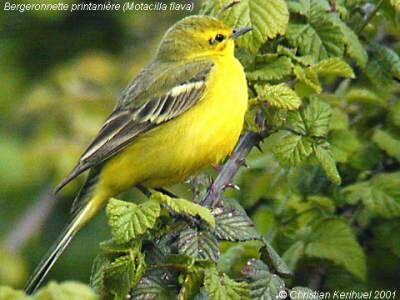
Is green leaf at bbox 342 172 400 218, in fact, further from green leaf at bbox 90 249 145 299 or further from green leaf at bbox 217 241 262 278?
green leaf at bbox 90 249 145 299

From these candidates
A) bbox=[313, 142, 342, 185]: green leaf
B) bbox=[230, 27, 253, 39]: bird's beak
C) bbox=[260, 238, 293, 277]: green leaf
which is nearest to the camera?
bbox=[260, 238, 293, 277]: green leaf

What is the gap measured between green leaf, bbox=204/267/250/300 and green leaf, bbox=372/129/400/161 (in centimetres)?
128

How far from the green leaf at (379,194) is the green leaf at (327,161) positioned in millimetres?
470

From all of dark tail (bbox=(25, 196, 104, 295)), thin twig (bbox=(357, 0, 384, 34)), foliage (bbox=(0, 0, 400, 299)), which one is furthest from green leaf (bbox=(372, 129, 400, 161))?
dark tail (bbox=(25, 196, 104, 295))

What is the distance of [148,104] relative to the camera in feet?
14.7

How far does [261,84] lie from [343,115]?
0.62m

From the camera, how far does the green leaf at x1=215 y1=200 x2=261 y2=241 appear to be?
3641 mm

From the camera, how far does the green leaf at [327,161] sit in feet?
13.1

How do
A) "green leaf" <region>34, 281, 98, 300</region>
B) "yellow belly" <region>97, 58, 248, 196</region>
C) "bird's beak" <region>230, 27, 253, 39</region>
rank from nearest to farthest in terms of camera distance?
"green leaf" <region>34, 281, 98, 300</region>, "bird's beak" <region>230, 27, 253, 39</region>, "yellow belly" <region>97, 58, 248, 196</region>

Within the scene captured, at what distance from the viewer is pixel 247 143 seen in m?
4.16

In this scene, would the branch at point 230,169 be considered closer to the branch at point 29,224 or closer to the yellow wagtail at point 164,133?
the yellow wagtail at point 164,133

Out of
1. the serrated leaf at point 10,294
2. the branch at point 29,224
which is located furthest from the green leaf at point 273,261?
the branch at point 29,224

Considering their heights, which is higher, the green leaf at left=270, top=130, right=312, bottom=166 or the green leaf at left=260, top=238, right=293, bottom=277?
the green leaf at left=270, top=130, right=312, bottom=166

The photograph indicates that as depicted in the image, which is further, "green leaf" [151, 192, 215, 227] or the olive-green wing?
the olive-green wing
